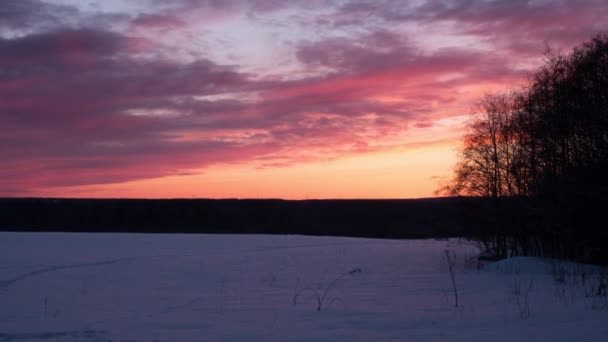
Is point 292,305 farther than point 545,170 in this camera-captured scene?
No

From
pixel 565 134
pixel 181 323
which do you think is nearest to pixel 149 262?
pixel 181 323

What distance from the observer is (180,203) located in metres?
134

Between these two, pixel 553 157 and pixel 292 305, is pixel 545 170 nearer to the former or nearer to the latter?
pixel 553 157

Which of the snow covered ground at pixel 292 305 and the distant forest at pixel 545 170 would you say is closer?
the snow covered ground at pixel 292 305

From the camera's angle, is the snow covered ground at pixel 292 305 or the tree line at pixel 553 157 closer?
the snow covered ground at pixel 292 305

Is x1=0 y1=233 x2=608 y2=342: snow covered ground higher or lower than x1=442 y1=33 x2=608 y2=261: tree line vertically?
lower

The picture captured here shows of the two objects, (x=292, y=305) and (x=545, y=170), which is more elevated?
(x=545, y=170)

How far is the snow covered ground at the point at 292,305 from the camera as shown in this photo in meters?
10.0

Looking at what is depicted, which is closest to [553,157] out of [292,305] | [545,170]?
[545,170]

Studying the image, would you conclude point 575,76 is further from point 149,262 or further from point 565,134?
point 149,262

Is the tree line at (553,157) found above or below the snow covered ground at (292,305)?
above

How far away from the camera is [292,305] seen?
13336 mm

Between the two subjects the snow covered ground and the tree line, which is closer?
the snow covered ground

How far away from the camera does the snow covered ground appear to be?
32.8 ft
